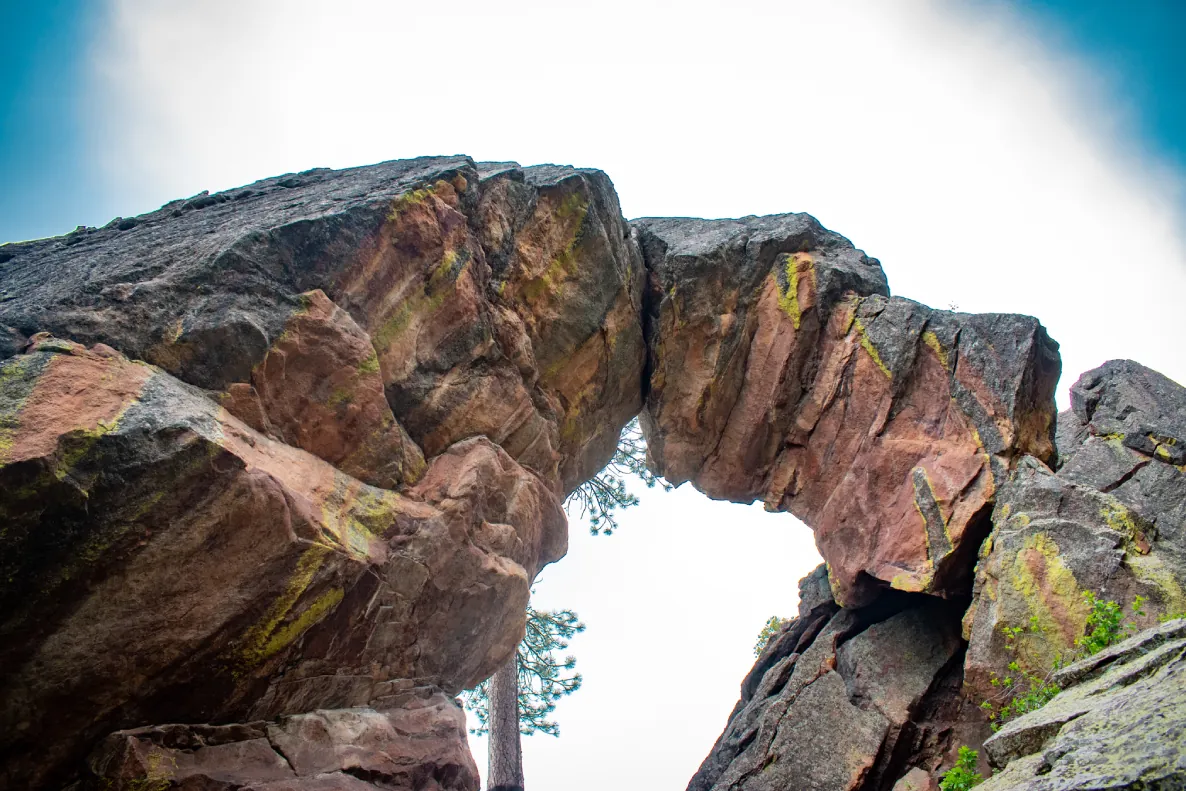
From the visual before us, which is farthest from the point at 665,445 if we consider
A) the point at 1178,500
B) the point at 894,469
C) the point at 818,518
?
the point at 1178,500

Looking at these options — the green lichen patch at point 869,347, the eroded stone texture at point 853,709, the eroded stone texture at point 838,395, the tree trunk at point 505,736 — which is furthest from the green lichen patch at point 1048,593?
the tree trunk at point 505,736

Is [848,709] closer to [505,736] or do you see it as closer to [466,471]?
[466,471]

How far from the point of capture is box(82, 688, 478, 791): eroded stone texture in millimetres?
6789

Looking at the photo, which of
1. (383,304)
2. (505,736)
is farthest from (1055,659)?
(505,736)

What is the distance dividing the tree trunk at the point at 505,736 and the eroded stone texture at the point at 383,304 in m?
6.41

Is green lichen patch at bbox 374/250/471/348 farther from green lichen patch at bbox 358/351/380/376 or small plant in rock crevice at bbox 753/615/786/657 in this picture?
small plant in rock crevice at bbox 753/615/786/657

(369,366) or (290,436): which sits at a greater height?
(369,366)

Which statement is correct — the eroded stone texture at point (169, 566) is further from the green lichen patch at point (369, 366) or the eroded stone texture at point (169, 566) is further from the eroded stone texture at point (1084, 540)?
the eroded stone texture at point (1084, 540)

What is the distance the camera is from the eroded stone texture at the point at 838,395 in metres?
10.8

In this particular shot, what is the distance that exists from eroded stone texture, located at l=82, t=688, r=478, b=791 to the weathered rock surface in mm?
6222

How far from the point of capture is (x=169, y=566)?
678cm

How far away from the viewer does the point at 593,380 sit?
516 inches

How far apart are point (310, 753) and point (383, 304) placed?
18.3ft

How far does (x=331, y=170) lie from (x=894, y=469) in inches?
433
